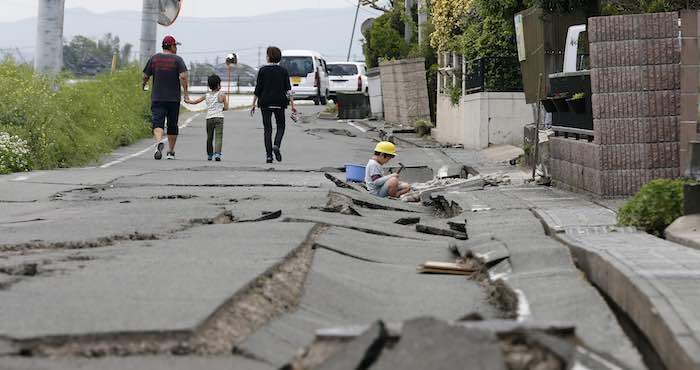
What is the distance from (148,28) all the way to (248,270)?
27.5 metres

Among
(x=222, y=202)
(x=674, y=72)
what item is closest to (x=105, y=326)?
(x=222, y=202)

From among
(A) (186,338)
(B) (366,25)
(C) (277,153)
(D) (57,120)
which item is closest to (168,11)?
(C) (277,153)

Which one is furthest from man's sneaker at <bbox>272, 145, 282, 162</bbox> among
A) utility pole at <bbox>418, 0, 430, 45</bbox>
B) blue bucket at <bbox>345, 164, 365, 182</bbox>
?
utility pole at <bbox>418, 0, 430, 45</bbox>

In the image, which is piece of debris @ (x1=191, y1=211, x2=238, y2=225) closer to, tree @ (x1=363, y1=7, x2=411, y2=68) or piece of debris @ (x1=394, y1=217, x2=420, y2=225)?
piece of debris @ (x1=394, y1=217, x2=420, y2=225)

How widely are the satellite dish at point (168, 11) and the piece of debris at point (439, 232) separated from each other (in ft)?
72.4

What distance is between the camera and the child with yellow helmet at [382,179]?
606 inches

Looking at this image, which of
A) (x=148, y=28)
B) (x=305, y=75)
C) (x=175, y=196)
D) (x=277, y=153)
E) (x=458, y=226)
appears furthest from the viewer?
(x=305, y=75)

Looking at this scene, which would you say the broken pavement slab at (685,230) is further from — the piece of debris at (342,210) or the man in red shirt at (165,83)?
the man in red shirt at (165,83)

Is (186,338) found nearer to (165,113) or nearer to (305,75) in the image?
(165,113)

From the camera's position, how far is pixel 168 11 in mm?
33281

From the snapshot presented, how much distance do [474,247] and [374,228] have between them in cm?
162

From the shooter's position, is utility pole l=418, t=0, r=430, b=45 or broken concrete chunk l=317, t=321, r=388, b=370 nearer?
broken concrete chunk l=317, t=321, r=388, b=370

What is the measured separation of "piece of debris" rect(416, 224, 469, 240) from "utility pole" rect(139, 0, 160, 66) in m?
23.0

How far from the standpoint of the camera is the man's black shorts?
21.2 m
